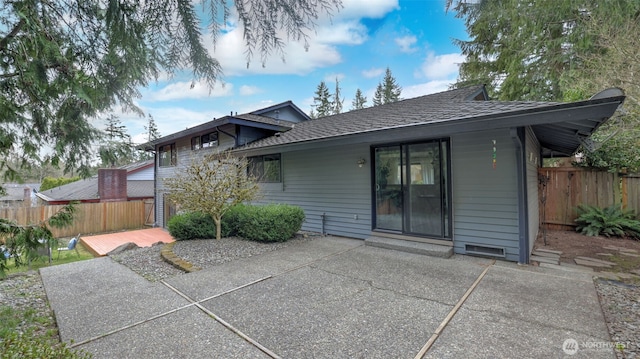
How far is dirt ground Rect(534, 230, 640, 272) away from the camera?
4.87 metres

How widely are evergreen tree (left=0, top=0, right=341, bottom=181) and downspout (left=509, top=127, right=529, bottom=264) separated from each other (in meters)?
4.00

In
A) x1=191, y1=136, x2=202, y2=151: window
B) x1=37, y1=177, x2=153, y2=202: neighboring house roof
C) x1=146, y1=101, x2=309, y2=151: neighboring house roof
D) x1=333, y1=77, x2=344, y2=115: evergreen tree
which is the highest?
x1=333, y1=77, x2=344, y2=115: evergreen tree

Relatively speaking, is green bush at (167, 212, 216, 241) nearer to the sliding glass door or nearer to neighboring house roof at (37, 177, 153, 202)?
the sliding glass door

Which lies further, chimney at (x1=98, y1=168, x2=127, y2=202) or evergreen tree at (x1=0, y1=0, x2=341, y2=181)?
chimney at (x1=98, y1=168, x2=127, y2=202)

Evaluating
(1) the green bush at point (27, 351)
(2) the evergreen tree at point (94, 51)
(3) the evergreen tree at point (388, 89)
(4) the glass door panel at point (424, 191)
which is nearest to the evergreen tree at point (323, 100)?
(3) the evergreen tree at point (388, 89)

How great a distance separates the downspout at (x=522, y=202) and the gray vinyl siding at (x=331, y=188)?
9.47 ft

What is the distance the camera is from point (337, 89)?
32.9m

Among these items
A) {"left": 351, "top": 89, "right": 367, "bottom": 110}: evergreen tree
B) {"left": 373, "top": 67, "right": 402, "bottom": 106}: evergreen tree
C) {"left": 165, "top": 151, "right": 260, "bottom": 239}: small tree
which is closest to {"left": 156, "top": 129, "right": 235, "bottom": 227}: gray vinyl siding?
{"left": 165, "top": 151, "right": 260, "bottom": 239}: small tree

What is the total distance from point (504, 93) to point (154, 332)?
1376 cm

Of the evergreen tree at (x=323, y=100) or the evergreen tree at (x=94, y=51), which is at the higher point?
the evergreen tree at (x=323, y=100)

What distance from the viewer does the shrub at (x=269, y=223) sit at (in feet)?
21.0

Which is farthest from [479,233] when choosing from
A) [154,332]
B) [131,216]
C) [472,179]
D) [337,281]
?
[131,216]

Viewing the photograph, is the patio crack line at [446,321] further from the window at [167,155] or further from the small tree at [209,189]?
the window at [167,155]

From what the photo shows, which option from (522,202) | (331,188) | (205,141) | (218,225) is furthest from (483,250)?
(205,141)
